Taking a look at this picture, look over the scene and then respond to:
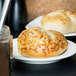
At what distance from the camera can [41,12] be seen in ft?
6.17

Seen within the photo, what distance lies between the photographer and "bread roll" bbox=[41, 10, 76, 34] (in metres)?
1.48

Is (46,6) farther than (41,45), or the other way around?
(46,6)

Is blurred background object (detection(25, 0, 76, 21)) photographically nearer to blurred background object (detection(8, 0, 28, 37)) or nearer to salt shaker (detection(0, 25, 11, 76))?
blurred background object (detection(8, 0, 28, 37))

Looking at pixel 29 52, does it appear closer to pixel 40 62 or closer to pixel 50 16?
pixel 40 62

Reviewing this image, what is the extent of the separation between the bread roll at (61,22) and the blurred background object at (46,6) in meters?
0.30

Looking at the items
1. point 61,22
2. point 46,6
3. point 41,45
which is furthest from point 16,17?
point 41,45

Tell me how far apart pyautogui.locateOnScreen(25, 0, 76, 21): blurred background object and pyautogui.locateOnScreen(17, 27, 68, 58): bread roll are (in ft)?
2.68

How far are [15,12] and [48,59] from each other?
667mm

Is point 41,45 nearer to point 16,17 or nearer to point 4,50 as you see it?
point 4,50

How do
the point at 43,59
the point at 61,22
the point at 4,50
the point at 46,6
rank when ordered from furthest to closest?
the point at 46,6
the point at 61,22
the point at 43,59
the point at 4,50

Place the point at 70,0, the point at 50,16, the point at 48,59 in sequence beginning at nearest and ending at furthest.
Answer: the point at 48,59 < the point at 50,16 < the point at 70,0

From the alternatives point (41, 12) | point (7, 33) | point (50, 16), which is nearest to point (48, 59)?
point (7, 33)

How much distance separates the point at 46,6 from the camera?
6.12 feet

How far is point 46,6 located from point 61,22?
42 cm
